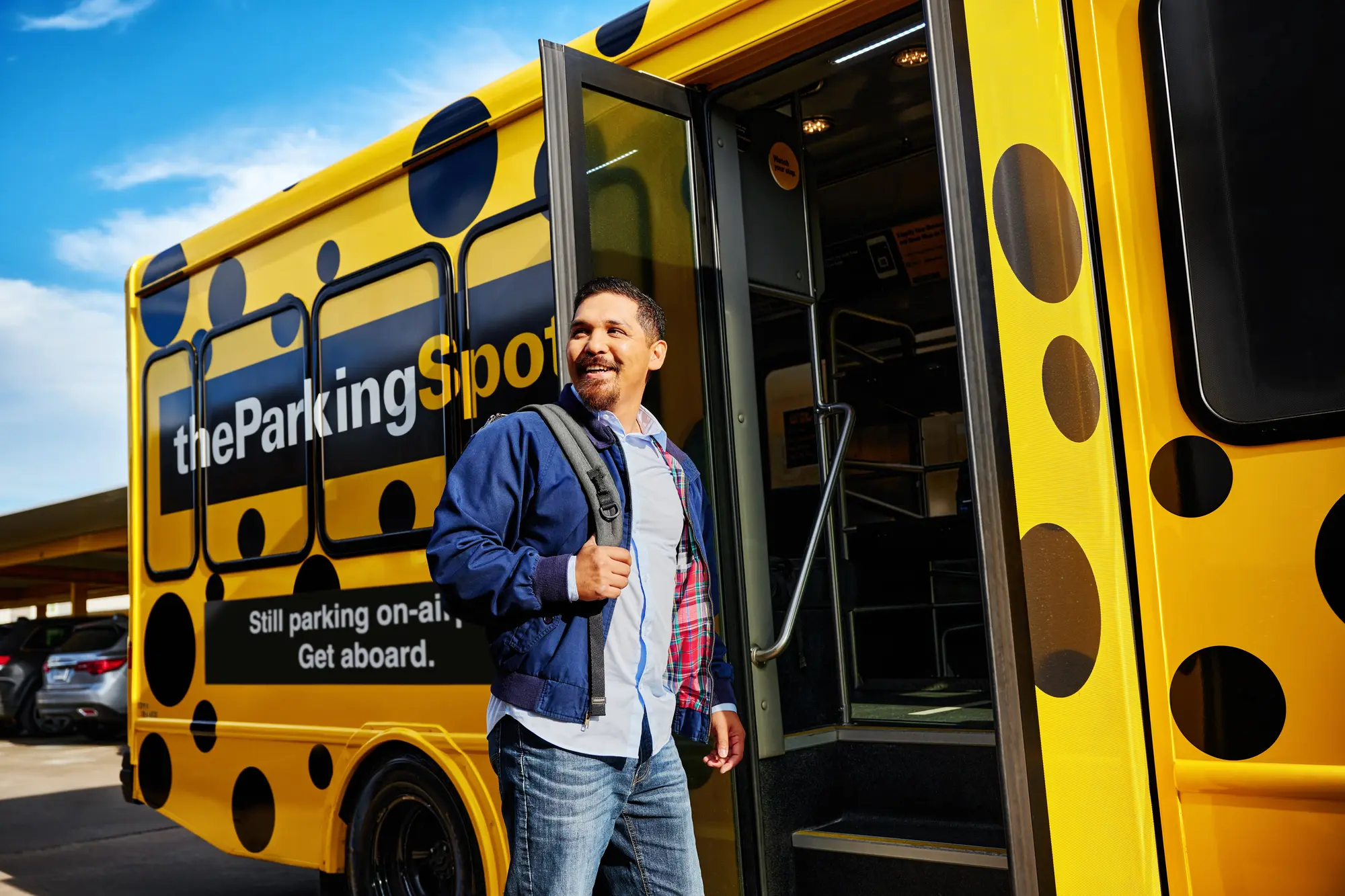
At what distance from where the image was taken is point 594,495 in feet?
6.69

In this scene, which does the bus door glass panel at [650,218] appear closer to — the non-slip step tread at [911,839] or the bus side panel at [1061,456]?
the non-slip step tread at [911,839]

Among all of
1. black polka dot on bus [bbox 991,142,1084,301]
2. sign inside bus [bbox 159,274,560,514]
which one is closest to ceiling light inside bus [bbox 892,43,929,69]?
sign inside bus [bbox 159,274,560,514]

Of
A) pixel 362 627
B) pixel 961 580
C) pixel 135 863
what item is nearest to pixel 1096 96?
pixel 362 627

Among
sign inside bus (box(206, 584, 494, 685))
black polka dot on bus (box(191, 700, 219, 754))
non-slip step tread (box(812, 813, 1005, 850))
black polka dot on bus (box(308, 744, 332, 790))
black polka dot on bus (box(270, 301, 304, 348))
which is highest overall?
black polka dot on bus (box(270, 301, 304, 348))

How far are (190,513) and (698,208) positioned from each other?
2777 mm

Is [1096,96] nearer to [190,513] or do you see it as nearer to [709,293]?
[709,293]

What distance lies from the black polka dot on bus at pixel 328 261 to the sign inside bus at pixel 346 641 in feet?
3.80

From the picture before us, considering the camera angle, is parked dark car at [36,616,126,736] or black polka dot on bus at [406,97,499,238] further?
parked dark car at [36,616,126,736]

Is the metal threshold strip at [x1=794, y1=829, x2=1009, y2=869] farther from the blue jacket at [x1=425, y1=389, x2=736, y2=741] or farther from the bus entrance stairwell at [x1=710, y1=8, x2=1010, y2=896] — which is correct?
the blue jacket at [x1=425, y1=389, x2=736, y2=741]

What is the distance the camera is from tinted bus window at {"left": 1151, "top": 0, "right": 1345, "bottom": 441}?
204 cm

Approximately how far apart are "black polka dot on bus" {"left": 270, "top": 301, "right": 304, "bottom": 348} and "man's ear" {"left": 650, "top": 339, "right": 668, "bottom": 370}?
2.40 meters

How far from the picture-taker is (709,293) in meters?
3.17

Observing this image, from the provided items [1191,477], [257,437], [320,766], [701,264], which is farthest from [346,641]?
[1191,477]

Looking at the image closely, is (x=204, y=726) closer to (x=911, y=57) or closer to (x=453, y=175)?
(x=453, y=175)
